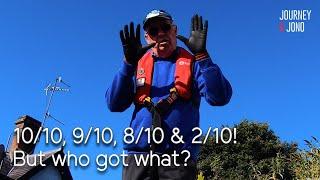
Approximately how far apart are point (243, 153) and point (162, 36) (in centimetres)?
3184

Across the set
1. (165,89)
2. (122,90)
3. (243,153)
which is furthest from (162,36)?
(243,153)

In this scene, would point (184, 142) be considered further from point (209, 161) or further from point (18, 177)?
point (209, 161)

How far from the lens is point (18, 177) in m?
Result: 24.8

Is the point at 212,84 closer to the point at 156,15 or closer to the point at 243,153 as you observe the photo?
the point at 156,15

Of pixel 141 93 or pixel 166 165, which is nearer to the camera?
pixel 166 165

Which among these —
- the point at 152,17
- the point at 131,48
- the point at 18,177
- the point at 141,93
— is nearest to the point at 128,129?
the point at 141,93

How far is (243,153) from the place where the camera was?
117 feet

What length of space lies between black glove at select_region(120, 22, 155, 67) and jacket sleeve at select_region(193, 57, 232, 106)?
0.51 meters

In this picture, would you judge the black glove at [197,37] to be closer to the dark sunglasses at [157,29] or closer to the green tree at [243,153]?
the dark sunglasses at [157,29]

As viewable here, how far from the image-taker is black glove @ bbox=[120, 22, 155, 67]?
439 centimetres

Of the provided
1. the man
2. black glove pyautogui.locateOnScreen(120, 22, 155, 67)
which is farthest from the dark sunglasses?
black glove pyautogui.locateOnScreen(120, 22, 155, 67)

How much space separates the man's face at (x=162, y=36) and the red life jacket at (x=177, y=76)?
11cm

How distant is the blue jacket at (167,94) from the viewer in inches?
171

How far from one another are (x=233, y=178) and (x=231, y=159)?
6.20 ft
